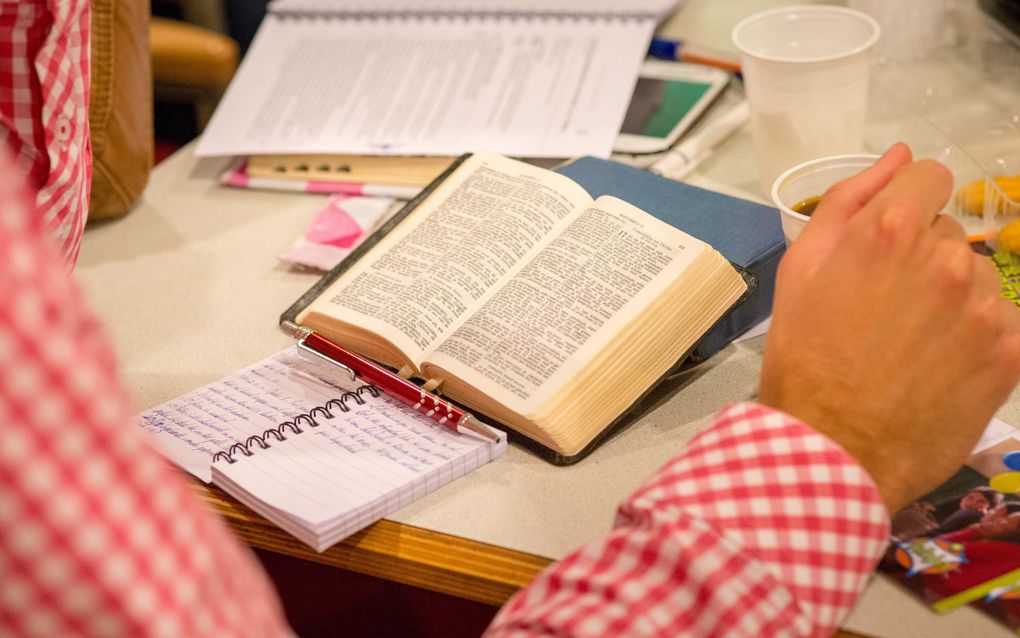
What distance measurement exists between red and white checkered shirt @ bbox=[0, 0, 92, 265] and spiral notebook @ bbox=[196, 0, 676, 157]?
318 mm

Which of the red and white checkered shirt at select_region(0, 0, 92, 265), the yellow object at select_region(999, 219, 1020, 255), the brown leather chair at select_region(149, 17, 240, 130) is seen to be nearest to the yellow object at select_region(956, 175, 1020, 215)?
the yellow object at select_region(999, 219, 1020, 255)

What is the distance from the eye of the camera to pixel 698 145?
1.04 meters

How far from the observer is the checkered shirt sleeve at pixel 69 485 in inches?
12.5

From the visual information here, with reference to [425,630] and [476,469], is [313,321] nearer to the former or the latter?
[476,469]

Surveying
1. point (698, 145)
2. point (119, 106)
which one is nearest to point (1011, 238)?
point (698, 145)

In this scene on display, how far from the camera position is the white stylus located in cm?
101

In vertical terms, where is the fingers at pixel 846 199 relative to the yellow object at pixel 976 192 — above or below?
above

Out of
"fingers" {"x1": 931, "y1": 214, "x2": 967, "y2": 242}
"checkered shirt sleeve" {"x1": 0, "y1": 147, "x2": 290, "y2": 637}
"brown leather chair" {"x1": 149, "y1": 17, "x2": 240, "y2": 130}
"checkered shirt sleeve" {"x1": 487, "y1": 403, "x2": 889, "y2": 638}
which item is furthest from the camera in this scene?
"brown leather chair" {"x1": 149, "y1": 17, "x2": 240, "y2": 130}

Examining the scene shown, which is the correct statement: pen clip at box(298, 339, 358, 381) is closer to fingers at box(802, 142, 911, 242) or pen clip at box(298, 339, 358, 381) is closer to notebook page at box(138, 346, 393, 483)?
notebook page at box(138, 346, 393, 483)

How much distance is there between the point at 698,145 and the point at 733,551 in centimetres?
58

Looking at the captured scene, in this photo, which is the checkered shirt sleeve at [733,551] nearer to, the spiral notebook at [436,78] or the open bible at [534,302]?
the open bible at [534,302]

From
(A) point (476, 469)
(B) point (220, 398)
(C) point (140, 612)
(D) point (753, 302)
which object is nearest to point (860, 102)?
(D) point (753, 302)

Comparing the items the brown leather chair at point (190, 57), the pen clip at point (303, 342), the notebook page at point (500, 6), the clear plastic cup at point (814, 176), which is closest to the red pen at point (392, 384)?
the pen clip at point (303, 342)

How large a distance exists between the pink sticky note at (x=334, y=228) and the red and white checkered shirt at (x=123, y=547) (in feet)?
1.71
